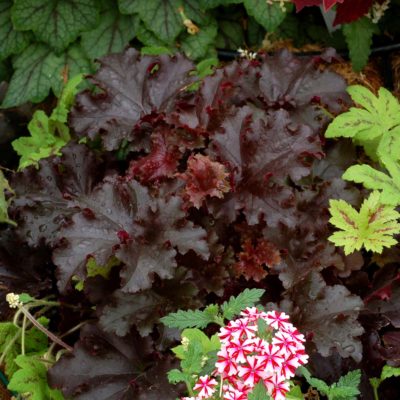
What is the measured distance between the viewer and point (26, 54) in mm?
2484

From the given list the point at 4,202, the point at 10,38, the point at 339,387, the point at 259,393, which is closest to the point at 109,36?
the point at 10,38

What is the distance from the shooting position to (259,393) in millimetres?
924

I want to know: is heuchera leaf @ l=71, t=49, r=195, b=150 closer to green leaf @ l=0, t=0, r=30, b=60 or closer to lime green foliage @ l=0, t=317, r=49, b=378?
lime green foliage @ l=0, t=317, r=49, b=378

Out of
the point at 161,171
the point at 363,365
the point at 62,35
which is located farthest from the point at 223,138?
the point at 62,35

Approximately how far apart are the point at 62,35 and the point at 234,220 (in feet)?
3.77

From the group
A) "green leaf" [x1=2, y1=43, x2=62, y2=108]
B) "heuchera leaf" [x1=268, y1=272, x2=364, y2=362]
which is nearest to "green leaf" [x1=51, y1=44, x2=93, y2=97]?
"green leaf" [x1=2, y1=43, x2=62, y2=108]

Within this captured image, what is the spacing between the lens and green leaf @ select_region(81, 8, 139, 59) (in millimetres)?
2424

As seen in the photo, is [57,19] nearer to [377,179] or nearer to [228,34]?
[228,34]

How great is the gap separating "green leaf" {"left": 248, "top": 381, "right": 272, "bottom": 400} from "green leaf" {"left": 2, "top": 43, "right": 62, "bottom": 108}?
1755 millimetres

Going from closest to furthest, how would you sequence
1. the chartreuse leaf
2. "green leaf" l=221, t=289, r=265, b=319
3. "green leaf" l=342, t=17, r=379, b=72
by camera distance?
"green leaf" l=221, t=289, r=265, b=319, the chartreuse leaf, "green leaf" l=342, t=17, r=379, b=72

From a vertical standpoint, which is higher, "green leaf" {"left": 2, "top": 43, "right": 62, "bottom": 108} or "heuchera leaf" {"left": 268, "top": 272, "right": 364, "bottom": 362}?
"green leaf" {"left": 2, "top": 43, "right": 62, "bottom": 108}

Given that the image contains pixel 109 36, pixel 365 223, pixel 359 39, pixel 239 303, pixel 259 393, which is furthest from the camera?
pixel 109 36

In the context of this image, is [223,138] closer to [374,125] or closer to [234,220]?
[234,220]

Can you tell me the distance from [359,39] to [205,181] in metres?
1.03
